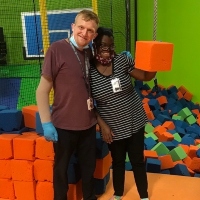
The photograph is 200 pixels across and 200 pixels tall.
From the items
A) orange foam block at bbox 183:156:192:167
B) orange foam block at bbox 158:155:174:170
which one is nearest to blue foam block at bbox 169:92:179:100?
orange foam block at bbox 183:156:192:167

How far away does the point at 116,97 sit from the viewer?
4.55ft

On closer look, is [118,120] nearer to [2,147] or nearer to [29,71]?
[2,147]

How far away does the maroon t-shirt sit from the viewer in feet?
4.22

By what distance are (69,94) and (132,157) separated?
50 centimetres

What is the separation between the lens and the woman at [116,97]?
1.35 meters

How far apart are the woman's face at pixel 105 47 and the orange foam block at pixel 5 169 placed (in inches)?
36.2

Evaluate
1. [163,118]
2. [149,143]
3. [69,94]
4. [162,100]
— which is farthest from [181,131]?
[69,94]

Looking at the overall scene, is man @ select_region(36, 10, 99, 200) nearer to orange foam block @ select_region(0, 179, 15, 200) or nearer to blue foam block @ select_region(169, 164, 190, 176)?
orange foam block @ select_region(0, 179, 15, 200)

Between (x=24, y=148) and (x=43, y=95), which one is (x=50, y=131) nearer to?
(x=43, y=95)

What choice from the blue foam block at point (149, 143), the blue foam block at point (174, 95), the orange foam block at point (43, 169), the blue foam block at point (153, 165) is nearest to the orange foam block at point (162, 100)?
the blue foam block at point (174, 95)

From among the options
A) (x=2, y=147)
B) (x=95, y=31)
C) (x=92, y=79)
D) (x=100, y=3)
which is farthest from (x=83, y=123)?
(x=100, y=3)

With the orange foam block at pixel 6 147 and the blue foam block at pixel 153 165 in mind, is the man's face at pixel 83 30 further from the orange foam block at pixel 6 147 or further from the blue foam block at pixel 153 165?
the blue foam block at pixel 153 165

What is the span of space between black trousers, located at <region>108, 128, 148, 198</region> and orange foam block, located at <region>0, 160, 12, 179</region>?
67 centimetres

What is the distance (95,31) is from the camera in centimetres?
130
